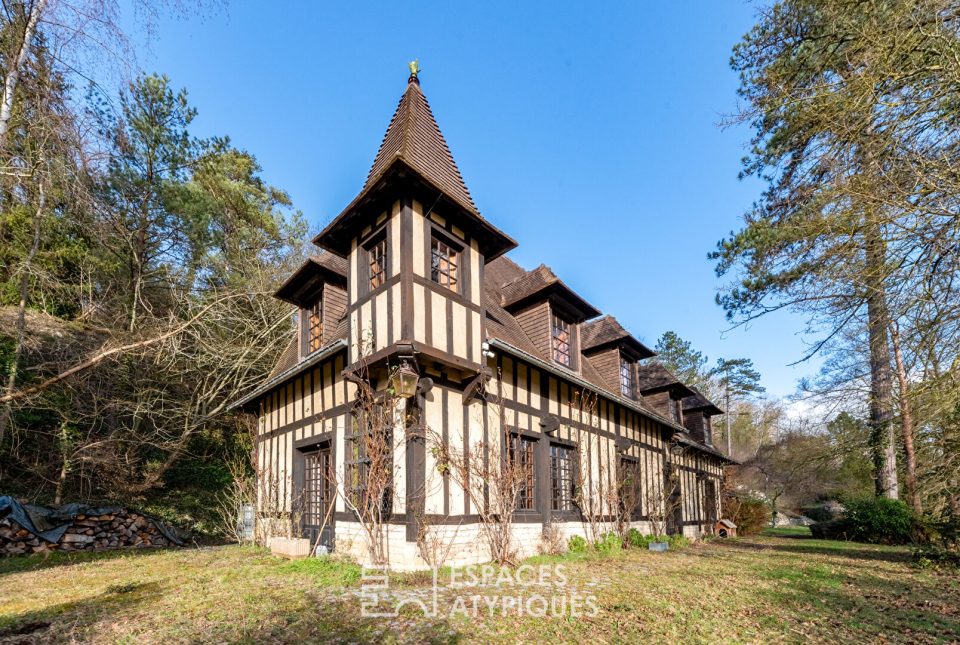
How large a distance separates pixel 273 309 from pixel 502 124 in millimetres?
9742

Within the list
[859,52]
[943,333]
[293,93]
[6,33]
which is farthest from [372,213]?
[943,333]

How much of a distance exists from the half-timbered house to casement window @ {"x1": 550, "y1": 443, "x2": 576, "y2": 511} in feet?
0.11

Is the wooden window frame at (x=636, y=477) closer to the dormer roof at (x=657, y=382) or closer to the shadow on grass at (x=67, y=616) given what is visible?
the dormer roof at (x=657, y=382)

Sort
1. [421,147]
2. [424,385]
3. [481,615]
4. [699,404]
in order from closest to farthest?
[481,615] < [424,385] < [421,147] < [699,404]

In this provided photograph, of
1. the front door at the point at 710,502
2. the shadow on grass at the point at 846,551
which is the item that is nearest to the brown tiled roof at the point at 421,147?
the shadow on grass at the point at 846,551

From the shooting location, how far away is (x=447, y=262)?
330 inches

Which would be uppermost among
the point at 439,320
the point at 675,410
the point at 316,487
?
the point at 439,320

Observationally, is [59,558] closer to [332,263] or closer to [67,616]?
[67,616]

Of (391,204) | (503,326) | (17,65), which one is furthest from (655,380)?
(17,65)

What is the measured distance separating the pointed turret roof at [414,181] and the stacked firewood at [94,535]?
320 inches

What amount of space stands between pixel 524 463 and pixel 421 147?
5823mm

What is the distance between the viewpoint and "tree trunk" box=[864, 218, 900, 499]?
5115mm

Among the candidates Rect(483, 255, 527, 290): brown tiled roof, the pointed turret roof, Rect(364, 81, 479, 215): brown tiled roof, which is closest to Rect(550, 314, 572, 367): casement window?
Rect(483, 255, 527, 290): brown tiled roof

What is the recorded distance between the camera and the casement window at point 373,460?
22.5 feet
